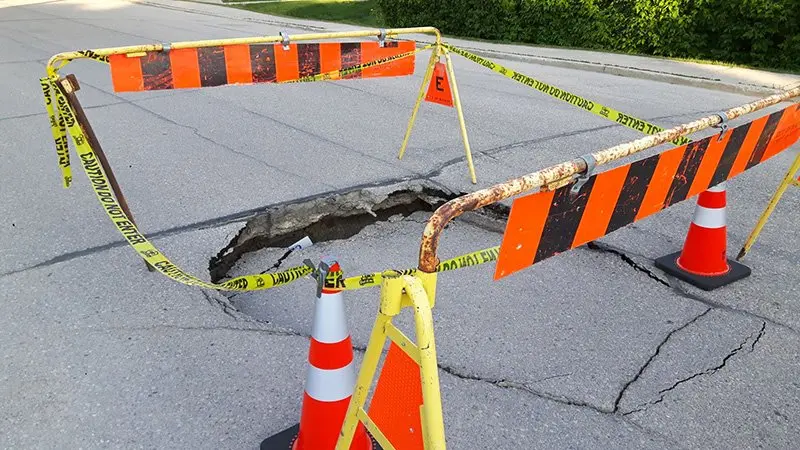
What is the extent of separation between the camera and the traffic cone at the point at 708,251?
4.12 meters

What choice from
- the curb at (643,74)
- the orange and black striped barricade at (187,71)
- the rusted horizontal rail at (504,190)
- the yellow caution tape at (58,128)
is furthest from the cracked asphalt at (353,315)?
the curb at (643,74)

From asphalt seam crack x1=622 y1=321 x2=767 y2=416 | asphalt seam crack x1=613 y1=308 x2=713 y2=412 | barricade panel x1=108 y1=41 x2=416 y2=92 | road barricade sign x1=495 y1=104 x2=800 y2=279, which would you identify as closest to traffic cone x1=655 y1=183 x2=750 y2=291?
asphalt seam crack x1=613 y1=308 x2=713 y2=412

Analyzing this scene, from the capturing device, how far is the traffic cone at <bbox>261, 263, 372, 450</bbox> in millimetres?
2334

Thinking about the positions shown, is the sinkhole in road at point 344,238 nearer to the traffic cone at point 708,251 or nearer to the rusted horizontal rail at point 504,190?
the traffic cone at point 708,251

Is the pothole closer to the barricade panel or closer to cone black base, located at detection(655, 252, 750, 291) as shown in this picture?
the barricade panel

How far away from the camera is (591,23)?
12617 millimetres

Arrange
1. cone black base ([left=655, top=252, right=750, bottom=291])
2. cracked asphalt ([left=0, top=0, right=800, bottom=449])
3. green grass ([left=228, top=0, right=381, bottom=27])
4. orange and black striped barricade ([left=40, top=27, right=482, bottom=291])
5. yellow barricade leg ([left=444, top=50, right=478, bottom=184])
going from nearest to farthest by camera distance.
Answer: cracked asphalt ([left=0, top=0, right=800, bottom=449])
orange and black striped barricade ([left=40, top=27, right=482, bottom=291])
cone black base ([left=655, top=252, right=750, bottom=291])
yellow barricade leg ([left=444, top=50, right=478, bottom=184])
green grass ([left=228, top=0, right=381, bottom=27])

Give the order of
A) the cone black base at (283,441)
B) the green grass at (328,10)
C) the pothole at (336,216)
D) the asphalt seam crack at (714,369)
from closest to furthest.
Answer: the cone black base at (283,441) → the asphalt seam crack at (714,369) → the pothole at (336,216) → the green grass at (328,10)

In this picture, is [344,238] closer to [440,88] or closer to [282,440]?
[440,88]

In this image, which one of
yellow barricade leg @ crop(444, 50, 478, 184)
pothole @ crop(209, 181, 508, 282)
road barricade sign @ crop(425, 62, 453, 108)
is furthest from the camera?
road barricade sign @ crop(425, 62, 453, 108)

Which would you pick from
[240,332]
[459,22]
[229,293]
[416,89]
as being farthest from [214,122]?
[459,22]

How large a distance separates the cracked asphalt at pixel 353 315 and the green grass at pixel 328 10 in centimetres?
1169

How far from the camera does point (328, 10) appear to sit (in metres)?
19.4

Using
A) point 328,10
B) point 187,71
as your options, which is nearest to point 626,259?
point 187,71
